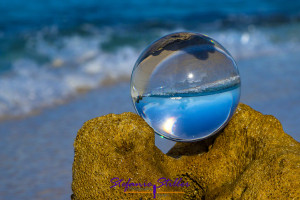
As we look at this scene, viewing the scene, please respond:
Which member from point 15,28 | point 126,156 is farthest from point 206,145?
point 15,28

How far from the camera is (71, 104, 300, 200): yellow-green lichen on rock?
247 cm

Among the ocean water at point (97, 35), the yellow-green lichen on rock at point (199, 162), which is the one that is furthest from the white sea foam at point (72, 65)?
the yellow-green lichen on rock at point (199, 162)

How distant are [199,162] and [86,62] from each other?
7.02 m

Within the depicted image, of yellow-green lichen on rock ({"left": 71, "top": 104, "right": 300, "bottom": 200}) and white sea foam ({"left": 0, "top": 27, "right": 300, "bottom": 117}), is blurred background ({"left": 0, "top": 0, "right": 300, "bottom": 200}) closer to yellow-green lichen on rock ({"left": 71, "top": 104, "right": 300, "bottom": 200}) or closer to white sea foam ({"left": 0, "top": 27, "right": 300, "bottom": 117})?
white sea foam ({"left": 0, "top": 27, "right": 300, "bottom": 117})

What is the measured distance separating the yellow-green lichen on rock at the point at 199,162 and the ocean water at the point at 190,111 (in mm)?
98

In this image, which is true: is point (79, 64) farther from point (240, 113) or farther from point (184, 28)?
point (240, 113)

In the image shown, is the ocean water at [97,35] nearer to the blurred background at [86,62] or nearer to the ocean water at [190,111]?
the blurred background at [86,62]

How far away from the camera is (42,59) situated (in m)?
9.96

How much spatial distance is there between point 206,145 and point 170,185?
416 millimetres

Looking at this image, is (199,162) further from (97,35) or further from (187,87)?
(97,35)

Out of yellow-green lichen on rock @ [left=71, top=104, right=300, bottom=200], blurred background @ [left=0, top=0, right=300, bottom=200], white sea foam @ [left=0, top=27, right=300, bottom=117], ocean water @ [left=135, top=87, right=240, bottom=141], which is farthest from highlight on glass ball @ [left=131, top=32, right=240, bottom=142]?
white sea foam @ [left=0, top=27, right=300, bottom=117]

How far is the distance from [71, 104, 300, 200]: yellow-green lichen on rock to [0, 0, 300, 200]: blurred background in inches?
59.1

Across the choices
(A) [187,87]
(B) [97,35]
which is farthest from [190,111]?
(B) [97,35]

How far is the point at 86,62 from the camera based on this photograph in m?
9.58
